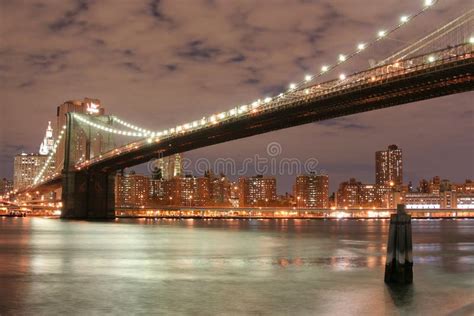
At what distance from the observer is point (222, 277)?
18375mm

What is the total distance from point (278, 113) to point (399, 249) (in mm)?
30822

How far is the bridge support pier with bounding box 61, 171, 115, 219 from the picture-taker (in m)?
69.9

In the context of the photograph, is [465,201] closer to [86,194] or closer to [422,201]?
[422,201]

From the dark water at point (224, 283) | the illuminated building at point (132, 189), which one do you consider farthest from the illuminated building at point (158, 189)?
the dark water at point (224, 283)

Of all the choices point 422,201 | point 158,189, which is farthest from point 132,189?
point 422,201

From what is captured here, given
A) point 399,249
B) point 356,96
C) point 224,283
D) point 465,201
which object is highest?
point 356,96

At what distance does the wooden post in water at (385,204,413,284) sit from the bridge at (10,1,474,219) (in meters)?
18.1

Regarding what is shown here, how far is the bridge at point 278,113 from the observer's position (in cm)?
3485

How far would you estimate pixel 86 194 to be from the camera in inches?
2783

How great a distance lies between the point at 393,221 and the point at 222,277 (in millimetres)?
5225

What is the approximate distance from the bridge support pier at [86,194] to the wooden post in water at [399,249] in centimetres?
5691

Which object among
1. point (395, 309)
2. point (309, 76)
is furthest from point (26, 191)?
point (395, 309)

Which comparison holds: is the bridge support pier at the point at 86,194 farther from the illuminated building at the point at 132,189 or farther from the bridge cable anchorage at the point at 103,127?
the illuminated building at the point at 132,189

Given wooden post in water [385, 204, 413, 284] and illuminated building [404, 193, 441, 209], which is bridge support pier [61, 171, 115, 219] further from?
illuminated building [404, 193, 441, 209]
